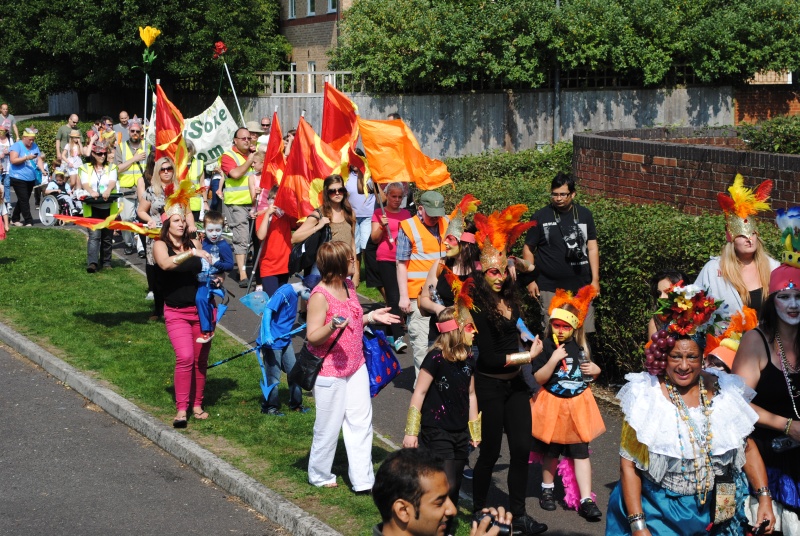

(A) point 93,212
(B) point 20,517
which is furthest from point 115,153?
(B) point 20,517

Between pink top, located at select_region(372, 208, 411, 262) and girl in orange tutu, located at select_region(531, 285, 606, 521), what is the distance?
3.47m

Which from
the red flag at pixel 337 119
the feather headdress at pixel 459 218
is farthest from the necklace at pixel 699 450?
the red flag at pixel 337 119

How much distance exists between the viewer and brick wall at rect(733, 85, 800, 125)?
29.7 meters

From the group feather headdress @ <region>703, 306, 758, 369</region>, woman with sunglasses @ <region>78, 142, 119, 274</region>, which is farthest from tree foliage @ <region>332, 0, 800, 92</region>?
feather headdress @ <region>703, 306, 758, 369</region>

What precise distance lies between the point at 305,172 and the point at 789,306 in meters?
7.14

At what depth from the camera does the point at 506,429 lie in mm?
6562

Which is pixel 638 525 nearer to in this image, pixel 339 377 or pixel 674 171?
pixel 339 377

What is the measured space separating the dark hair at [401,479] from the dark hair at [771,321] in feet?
7.36

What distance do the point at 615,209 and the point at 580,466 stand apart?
12.0 feet

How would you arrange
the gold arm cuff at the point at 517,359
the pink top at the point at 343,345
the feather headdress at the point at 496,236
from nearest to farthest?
the gold arm cuff at the point at 517,359
the feather headdress at the point at 496,236
the pink top at the point at 343,345

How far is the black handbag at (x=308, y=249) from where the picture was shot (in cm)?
1013

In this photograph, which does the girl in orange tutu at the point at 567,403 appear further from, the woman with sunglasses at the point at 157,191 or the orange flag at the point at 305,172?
the woman with sunglasses at the point at 157,191

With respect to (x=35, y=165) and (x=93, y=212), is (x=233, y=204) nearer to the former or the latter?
(x=93, y=212)

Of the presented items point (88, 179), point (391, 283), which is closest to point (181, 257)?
point (391, 283)
